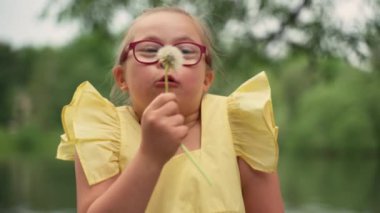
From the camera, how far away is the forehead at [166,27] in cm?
172

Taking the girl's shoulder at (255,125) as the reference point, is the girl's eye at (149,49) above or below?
above

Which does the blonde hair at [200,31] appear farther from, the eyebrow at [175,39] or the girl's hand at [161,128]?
the girl's hand at [161,128]

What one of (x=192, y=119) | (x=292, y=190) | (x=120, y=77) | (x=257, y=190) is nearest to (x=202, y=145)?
(x=192, y=119)

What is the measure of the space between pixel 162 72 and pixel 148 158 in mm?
242

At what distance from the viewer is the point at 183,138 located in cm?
159

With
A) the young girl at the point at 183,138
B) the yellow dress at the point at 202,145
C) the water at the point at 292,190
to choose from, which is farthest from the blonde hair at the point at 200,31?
the water at the point at 292,190

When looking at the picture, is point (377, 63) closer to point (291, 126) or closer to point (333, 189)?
point (333, 189)

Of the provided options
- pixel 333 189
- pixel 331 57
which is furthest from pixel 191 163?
pixel 333 189

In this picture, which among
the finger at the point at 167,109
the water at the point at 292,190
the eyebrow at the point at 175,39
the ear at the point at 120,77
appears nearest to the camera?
the finger at the point at 167,109

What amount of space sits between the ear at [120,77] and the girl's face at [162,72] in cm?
3

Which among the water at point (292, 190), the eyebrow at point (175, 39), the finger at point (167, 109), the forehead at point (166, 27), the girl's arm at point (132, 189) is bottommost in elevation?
the water at point (292, 190)

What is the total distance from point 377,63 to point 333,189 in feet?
44.9

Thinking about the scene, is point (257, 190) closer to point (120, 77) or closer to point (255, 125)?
point (255, 125)

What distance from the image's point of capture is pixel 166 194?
5.47ft
